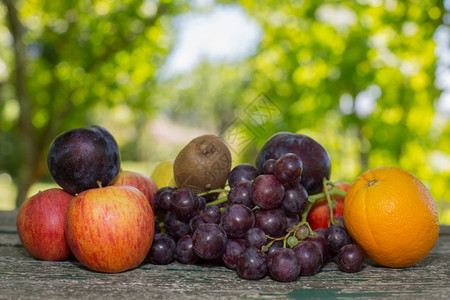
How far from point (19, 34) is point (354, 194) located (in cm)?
360

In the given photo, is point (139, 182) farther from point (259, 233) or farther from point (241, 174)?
point (259, 233)

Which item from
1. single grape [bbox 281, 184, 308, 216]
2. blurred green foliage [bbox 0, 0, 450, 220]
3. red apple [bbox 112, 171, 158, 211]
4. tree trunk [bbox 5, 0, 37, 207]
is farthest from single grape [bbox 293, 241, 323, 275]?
tree trunk [bbox 5, 0, 37, 207]

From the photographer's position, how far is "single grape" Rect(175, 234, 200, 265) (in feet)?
3.35

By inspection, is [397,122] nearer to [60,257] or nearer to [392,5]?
[392,5]

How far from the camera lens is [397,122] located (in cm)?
291

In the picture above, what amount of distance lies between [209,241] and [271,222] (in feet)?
0.53

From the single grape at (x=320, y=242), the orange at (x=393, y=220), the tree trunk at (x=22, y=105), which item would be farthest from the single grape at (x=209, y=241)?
the tree trunk at (x=22, y=105)

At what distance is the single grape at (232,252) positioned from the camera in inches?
37.2

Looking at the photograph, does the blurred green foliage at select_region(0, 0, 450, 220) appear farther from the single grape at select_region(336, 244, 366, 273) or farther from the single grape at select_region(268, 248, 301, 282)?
the single grape at select_region(268, 248, 301, 282)

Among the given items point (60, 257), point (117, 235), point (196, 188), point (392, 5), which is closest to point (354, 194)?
point (196, 188)

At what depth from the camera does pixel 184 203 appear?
1.02m

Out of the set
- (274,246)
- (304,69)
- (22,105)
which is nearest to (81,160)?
(274,246)

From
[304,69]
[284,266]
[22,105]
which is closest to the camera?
[284,266]

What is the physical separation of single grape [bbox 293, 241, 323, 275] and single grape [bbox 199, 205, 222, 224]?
0.72 feet
